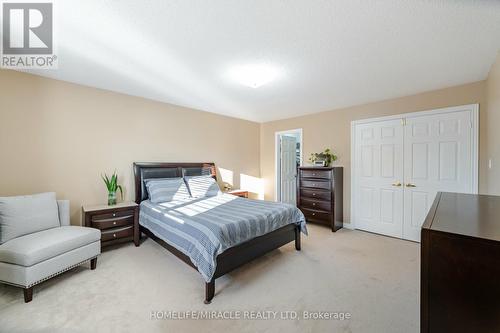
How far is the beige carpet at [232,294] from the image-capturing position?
1691 millimetres

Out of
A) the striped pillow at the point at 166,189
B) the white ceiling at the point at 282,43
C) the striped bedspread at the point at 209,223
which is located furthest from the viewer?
the striped pillow at the point at 166,189

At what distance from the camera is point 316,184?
418 centimetres

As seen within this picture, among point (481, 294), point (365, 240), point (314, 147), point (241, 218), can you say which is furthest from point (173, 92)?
Answer: point (365, 240)

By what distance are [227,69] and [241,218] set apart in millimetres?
1826

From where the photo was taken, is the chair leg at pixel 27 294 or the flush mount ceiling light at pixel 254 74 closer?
the chair leg at pixel 27 294

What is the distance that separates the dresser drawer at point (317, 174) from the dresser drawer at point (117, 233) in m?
3.25

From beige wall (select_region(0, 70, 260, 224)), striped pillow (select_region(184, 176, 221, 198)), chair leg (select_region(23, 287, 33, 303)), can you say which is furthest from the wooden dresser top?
beige wall (select_region(0, 70, 260, 224))

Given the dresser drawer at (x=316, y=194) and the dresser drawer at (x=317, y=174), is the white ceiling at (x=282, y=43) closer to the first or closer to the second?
the dresser drawer at (x=317, y=174)

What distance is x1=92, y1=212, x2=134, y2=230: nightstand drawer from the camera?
9.41ft

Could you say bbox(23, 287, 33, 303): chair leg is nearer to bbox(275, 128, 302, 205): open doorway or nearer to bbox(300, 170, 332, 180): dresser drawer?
bbox(300, 170, 332, 180): dresser drawer

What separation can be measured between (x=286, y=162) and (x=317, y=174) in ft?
5.20

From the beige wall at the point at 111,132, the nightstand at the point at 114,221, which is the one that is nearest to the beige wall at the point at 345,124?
the beige wall at the point at 111,132

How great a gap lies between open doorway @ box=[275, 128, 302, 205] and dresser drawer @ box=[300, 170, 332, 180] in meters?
1.15

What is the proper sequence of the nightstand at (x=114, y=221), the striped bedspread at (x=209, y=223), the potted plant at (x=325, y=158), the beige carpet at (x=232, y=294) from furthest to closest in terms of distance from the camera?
the potted plant at (x=325, y=158)
the nightstand at (x=114, y=221)
the striped bedspread at (x=209, y=223)
the beige carpet at (x=232, y=294)
